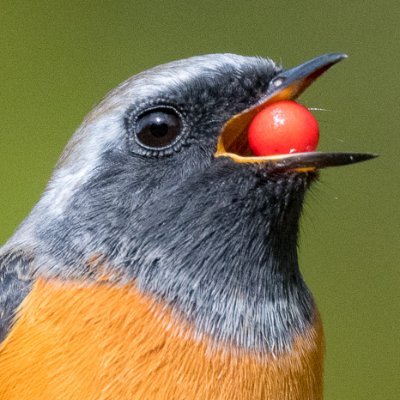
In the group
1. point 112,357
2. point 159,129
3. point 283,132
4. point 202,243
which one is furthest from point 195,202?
point 112,357

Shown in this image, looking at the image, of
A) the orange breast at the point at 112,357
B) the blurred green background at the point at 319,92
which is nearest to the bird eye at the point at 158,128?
the orange breast at the point at 112,357

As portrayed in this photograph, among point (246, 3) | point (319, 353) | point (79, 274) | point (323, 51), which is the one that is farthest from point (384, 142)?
point (79, 274)

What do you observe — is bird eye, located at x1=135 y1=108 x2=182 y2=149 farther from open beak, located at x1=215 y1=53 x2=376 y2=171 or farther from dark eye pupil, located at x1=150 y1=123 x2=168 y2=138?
open beak, located at x1=215 y1=53 x2=376 y2=171

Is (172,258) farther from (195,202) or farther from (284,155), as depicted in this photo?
(284,155)

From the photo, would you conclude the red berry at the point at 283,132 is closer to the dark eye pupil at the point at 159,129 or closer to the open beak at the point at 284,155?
the open beak at the point at 284,155

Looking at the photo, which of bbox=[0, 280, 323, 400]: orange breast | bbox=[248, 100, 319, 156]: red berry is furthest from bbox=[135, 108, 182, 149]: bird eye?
bbox=[0, 280, 323, 400]: orange breast

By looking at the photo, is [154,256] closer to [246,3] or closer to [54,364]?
[54,364]
